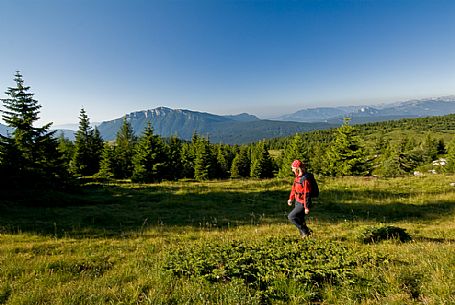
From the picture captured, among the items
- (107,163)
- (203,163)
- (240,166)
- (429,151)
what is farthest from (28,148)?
(429,151)

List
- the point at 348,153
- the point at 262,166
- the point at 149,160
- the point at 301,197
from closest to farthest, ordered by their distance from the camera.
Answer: the point at 301,197, the point at 348,153, the point at 149,160, the point at 262,166

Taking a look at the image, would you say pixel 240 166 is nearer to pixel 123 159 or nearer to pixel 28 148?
pixel 123 159

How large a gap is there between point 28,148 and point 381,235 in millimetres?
25910

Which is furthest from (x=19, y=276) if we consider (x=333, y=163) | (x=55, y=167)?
(x=333, y=163)

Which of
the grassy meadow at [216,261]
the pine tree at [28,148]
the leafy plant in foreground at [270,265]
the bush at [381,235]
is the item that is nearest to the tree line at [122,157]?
the pine tree at [28,148]

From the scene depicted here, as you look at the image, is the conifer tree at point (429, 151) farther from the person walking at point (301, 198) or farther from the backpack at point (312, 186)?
the person walking at point (301, 198)

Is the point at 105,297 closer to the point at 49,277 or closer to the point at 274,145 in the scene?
the point at 49,277

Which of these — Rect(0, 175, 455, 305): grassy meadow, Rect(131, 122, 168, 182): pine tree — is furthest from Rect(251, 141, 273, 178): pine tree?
Rect(0, 175, 455, 305): grassy meadow

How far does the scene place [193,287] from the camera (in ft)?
12.7

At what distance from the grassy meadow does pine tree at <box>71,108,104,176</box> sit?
31569 millimetres

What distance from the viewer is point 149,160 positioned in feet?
122

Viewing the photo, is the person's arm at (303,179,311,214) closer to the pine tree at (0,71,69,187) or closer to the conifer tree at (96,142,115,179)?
the pine tree at (0,71,69,187)

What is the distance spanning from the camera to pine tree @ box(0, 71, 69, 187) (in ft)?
60.5

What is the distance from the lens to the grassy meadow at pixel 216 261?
12.0 feet
